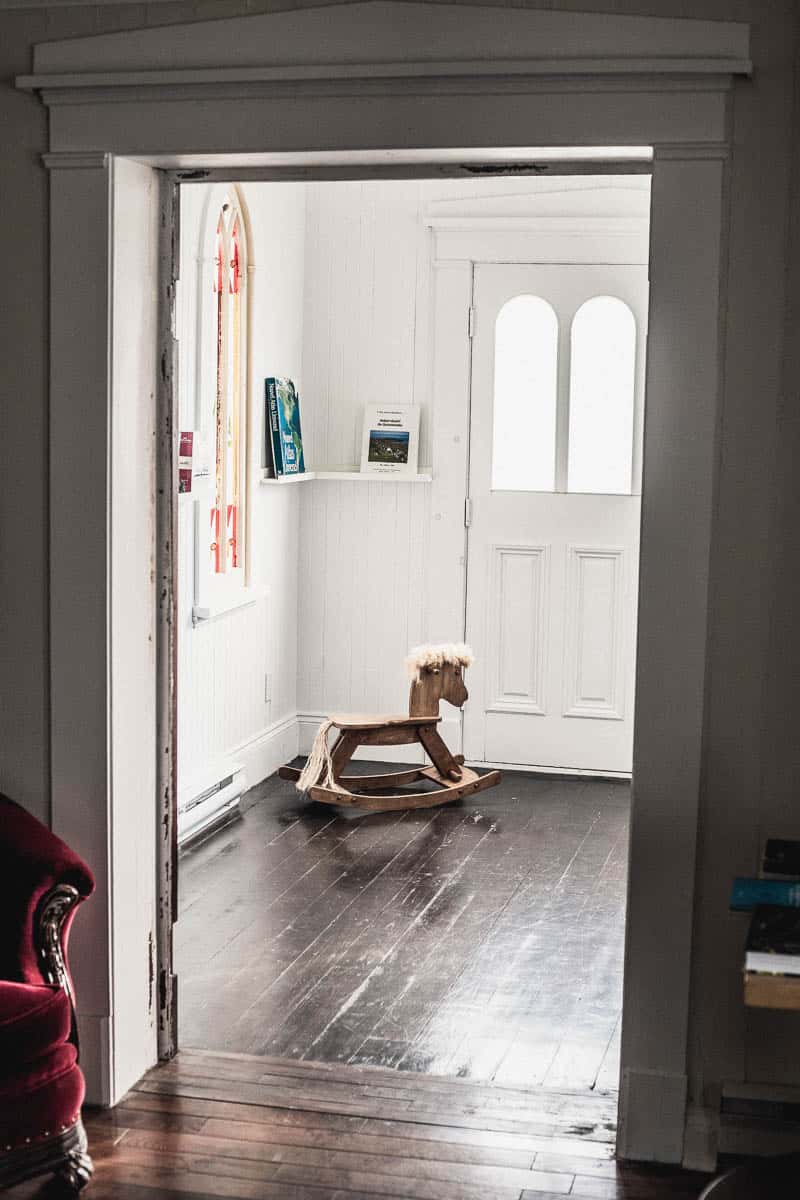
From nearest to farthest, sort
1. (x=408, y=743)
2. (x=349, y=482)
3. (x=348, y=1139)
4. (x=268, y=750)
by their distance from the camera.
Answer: (x=348, y=1139) < (x=408, y=743) < (x=268, y=750) < (x=349, y=482)

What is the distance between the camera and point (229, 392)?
6.08 meters

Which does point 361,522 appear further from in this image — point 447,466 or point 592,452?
point 592,452

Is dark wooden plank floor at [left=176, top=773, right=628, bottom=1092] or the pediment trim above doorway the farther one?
dark wooden plank floor at [left=176, top=773, right=628, bottom=1092]

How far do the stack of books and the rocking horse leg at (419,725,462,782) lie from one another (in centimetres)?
320

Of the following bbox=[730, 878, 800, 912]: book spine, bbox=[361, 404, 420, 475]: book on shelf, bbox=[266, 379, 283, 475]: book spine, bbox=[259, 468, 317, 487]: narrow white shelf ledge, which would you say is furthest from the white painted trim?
bbox=[730, 878, 800, 912]: book spine

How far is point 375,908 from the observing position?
4.98 meters

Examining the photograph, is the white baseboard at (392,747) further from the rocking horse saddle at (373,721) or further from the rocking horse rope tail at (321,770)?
the rocking horse rope tail at (321,770)

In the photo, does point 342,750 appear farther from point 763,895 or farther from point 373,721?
point 763,895

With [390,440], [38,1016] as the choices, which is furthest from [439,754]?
[38,1016]

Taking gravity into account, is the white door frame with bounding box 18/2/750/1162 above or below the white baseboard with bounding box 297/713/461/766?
above

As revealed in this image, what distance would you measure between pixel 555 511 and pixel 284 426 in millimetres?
1331

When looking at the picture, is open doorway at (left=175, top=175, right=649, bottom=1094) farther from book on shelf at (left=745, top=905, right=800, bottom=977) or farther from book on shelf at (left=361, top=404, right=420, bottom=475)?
book on shelf at (left=745, top=905, right=800, bottom=977)

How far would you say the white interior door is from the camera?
6.71m

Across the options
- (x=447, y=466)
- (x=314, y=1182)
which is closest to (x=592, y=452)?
(x=447, y=466)
